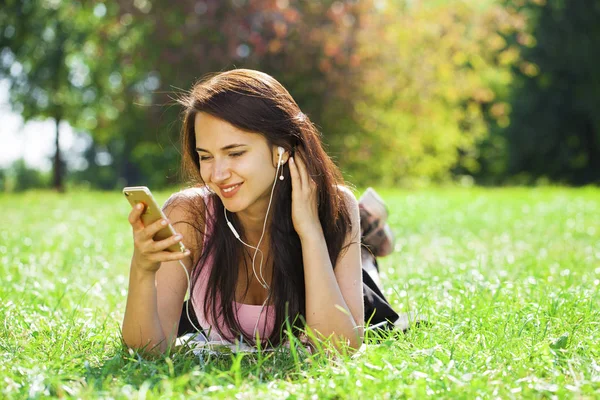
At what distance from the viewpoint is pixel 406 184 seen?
803 inches

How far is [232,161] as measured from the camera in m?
3.14

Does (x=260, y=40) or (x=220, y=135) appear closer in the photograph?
(x=220, y=135)

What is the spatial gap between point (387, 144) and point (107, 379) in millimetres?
16680

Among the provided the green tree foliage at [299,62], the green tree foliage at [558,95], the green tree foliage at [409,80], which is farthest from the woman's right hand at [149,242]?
the green tree foliage at [558,95]

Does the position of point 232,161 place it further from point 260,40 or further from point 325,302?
point 260,40

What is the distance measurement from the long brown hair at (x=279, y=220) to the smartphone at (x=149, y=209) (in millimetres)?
592

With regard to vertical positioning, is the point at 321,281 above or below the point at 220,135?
below

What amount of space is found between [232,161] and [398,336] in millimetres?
1125

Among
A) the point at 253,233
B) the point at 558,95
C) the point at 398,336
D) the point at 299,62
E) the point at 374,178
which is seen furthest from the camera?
the point at 558,95

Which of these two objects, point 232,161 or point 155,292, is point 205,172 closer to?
point 232,161

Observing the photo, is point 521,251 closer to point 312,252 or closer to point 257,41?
point 312,252

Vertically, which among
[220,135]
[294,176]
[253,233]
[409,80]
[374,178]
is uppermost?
[409,80]

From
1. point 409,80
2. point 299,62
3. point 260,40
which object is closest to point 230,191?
point 260,40

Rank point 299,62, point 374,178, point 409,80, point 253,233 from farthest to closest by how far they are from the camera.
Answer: point 374,178
point 409,80
point 299,62
point 253,233
